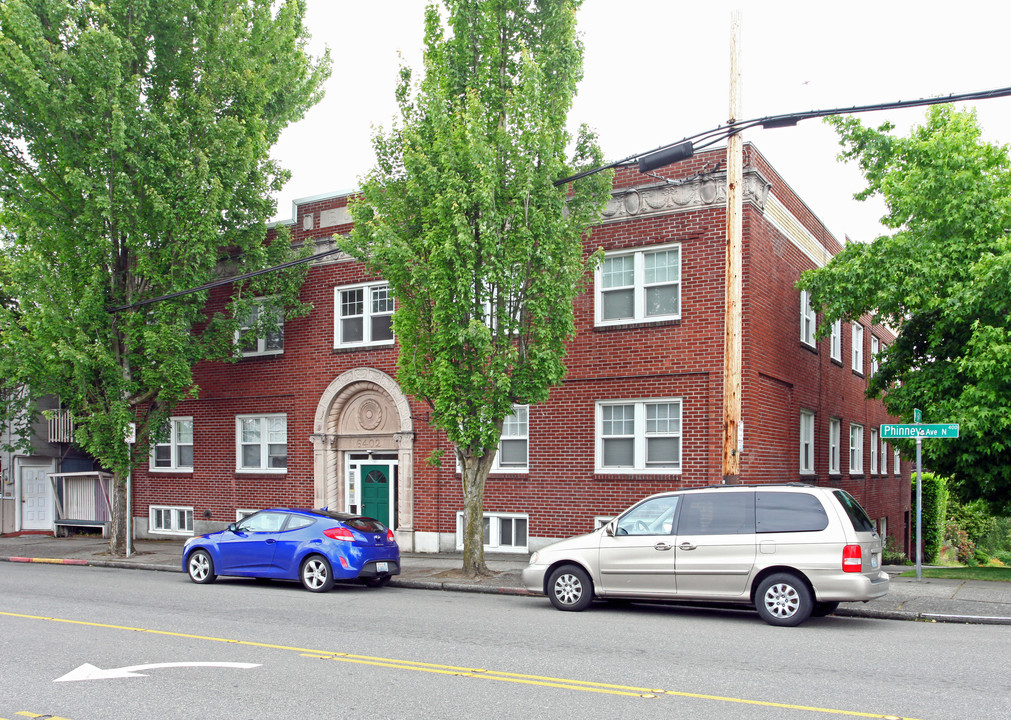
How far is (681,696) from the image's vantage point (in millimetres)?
7098

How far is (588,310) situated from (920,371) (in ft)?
21.4

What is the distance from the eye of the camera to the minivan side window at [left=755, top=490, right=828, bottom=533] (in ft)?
36.0

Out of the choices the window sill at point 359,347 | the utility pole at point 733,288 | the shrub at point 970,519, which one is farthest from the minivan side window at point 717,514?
the shrub at point 970,519

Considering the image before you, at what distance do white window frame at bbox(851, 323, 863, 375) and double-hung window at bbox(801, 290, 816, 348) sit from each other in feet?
18.0

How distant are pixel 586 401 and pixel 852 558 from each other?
825cm

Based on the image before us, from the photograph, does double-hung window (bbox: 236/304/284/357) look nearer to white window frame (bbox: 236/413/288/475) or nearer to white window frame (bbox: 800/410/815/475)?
white window frame (bbox: 236/413/288/475)

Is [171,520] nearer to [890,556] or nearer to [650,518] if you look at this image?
[650,518]

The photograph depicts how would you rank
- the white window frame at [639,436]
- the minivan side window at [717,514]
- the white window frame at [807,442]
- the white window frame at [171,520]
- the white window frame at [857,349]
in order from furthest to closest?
the white window frame at [857,349], the white window frame at [171,520], the white window frame at [807,442], the white window frame at [639,436], the minivan side window at [717,514]

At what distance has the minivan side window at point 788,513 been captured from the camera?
36.0ft

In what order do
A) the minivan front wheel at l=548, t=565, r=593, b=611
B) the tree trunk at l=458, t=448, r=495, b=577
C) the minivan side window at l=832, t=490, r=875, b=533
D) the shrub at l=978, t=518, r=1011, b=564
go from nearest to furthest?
the minivan side window at l=832, t=490, r=875, b=533, the minivan front wheel at l=548, t=565, r=593, b=611, the tree trunk at l=458, t=448, r=495, b=577, the shrub at l=978, t=518, r=1011, b=564

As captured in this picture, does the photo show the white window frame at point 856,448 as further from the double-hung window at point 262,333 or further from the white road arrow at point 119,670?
the white road arrow at point 119,670

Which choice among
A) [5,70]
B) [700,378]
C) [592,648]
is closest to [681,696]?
[592,648]

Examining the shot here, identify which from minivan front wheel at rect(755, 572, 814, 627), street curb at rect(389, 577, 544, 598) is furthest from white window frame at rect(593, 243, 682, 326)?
minivan front wheel at rect(755, 572, 814, 627)

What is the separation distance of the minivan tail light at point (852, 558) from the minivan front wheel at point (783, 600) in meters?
0.56
